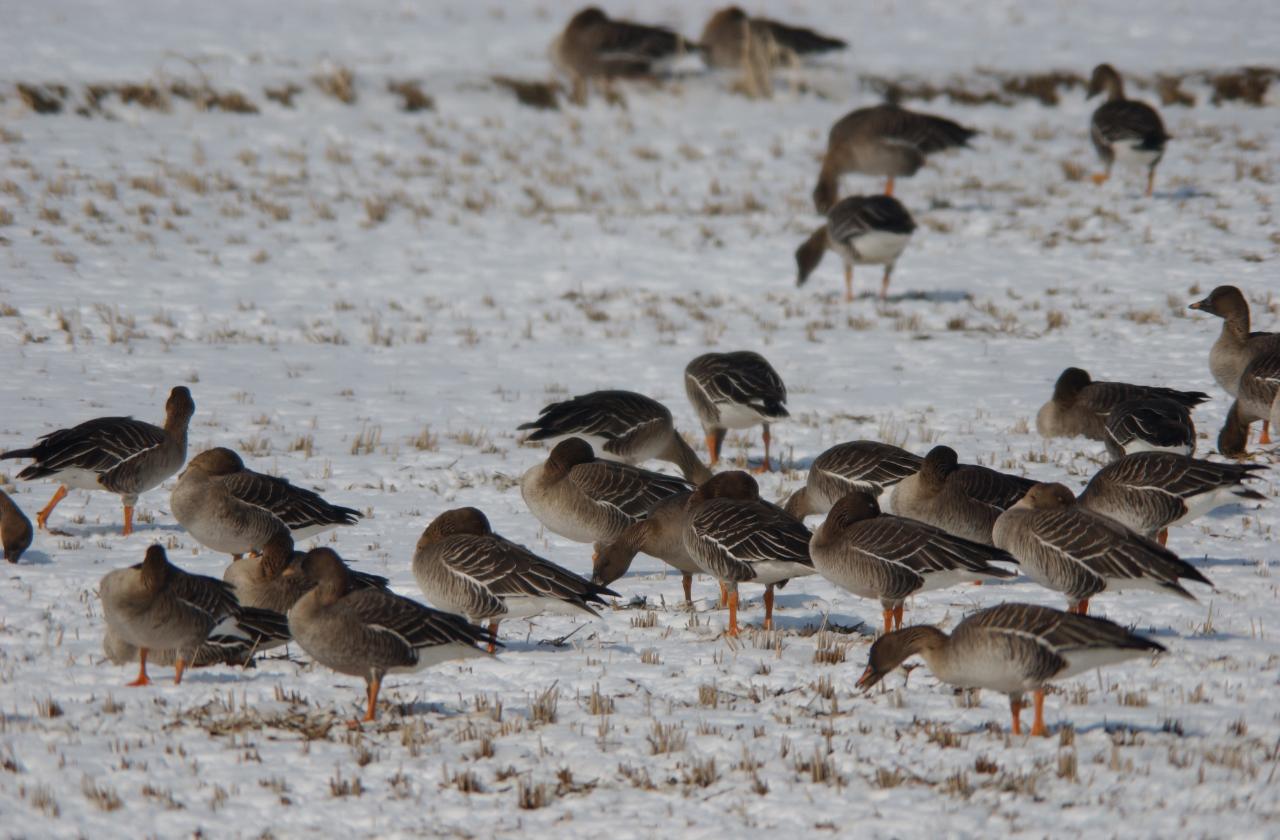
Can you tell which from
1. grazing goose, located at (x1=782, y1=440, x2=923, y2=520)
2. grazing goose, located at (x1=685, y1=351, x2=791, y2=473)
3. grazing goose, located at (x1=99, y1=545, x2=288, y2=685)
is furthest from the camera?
grazing goose, located at (x1=685, y1=351, x2=791, y2=473)

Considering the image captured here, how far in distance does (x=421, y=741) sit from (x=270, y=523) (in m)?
3.43

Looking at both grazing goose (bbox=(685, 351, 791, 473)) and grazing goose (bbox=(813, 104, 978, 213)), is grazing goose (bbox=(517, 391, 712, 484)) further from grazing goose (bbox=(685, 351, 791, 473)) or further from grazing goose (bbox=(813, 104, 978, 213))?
grazing goose (bbox=(813, 104, 978, 213))

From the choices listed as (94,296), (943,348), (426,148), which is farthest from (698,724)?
(426,148)

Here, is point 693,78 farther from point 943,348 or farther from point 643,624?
point 643,624

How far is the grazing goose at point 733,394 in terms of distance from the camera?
1313 cm

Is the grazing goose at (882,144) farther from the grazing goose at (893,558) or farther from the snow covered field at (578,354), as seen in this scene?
the grazing goose at (893,558)

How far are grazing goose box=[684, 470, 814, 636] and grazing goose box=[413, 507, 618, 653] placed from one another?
0.84m

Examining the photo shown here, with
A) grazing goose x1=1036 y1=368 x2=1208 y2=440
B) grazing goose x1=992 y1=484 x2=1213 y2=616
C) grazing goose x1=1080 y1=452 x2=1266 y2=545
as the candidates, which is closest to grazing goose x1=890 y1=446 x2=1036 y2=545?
grazing goose x1=1080 y1=452 x2=1266 y2=545

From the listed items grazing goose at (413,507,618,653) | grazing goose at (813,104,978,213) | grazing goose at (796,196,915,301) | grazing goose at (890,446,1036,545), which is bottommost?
grazing goose at (413,507,618,653)

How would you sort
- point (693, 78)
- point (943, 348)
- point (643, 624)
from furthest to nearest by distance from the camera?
1. point (693, 78)
2. point (943, 348)
3. point (643, 624)

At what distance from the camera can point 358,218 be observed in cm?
2327

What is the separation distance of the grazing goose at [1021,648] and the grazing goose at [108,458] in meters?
6.48

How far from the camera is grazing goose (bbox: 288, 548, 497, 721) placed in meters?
7.48

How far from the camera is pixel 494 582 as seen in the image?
8.59 meters
